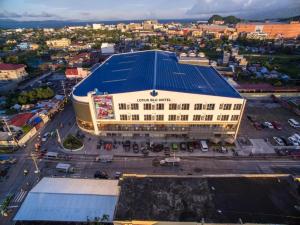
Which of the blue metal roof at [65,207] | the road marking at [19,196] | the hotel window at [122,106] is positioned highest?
the hotel window at [122,106]

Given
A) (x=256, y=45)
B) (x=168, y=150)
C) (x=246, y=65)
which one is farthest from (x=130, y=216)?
(x=256, y=45)

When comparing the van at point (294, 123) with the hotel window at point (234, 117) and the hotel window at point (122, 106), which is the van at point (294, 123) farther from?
the hotel window at point (122, 106)

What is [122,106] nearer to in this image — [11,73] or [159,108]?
[159,108]

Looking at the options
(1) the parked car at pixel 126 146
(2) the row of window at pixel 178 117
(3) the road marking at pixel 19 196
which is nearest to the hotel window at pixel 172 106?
(2) the row of window at pixel 178 117

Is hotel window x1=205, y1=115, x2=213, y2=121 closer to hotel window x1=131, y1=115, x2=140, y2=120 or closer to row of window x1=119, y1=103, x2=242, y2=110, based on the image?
row of window x1=119, y1=103, x2=242, y2=110

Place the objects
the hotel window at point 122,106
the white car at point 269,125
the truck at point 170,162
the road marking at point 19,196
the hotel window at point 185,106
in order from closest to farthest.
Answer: the road marking at point 19,196 → the truck at point 170,162 → the hotel window at point 185,106 → the hotel window at point 122,106 → the white car at point 269,125

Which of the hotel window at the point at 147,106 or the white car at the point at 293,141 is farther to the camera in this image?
the white car at the point at 293,141

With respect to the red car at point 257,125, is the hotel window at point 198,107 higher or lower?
higher
